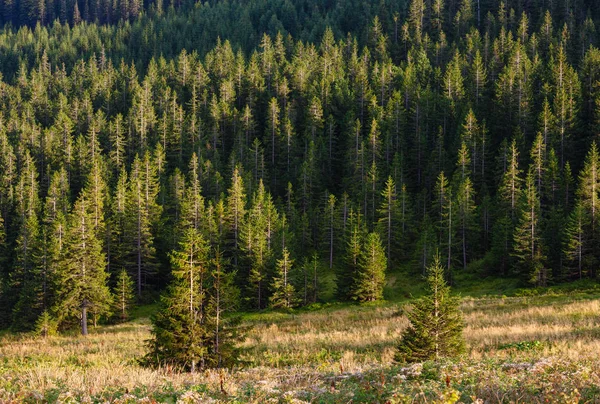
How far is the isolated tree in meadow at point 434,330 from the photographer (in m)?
15.5

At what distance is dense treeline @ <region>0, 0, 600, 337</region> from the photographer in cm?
5525

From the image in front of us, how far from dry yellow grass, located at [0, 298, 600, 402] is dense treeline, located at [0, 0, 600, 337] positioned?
547 cm

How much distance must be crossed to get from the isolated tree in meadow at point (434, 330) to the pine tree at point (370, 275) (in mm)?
36753

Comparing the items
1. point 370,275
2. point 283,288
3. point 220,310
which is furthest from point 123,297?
point 220,310

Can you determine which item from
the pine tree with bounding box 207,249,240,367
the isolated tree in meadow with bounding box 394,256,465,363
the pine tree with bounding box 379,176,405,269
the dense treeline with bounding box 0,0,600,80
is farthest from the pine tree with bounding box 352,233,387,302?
the dense treeline with bounding box 0,0,600,80

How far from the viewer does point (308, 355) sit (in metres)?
19.2

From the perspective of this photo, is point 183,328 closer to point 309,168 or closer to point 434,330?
point 434,330

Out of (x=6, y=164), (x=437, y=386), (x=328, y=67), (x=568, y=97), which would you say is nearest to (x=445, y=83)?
(x=568, y=97)

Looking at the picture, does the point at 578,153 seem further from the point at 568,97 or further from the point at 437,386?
the point at 437,386

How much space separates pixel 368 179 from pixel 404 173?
10.1m

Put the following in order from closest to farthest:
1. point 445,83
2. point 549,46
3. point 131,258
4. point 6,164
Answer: point 131,258 → point 6,164 → point 445,83 → point 549,46

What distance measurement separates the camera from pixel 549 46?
111500mm

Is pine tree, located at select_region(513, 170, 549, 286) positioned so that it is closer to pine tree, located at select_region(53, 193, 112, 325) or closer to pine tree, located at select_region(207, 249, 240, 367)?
pine tree, located at select_region(207, 249, 240, 367)

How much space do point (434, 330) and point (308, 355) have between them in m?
5.39
